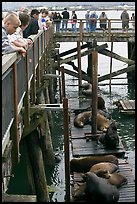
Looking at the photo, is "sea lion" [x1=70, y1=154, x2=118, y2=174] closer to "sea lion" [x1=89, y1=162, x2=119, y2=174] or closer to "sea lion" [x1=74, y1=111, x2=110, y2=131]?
"sea lion" [x1=89, y1=162, x2=119, y2=174]

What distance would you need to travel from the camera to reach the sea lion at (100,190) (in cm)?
942

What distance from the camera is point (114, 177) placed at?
10.2m

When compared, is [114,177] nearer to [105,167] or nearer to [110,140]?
[105,167]

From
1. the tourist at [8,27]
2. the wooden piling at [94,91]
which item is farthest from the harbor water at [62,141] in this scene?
the tourist at [8,27]

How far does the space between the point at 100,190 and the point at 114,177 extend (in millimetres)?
789

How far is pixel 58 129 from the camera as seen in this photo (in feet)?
59.3

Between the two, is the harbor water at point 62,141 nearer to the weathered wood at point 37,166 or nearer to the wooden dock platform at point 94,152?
the wooden dock platform at point 94,152

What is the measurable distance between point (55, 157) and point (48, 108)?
469 centimetres

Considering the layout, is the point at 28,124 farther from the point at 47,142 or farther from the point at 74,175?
the point at 47,142

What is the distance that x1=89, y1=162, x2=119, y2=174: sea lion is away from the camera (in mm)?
10641

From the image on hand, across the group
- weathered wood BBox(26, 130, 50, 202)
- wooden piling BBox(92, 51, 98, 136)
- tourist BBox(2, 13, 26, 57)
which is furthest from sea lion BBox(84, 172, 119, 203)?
tourist BBox(2, 13, 26, 57)

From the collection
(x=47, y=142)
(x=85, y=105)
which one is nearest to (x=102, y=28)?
(x=85, y=105)

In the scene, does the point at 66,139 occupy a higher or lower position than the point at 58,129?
higher

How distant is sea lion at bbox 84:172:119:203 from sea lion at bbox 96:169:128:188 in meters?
0.28
